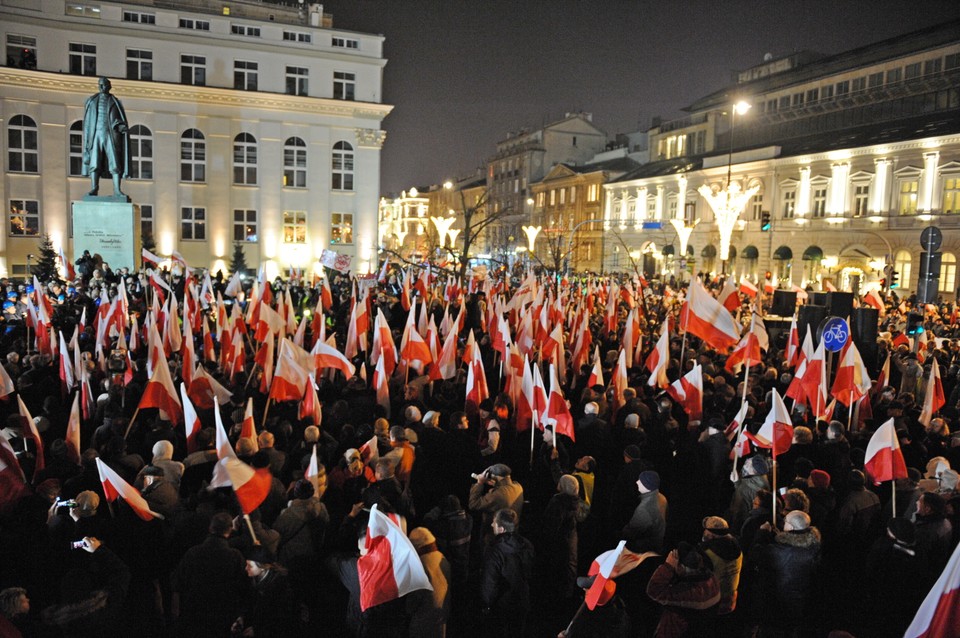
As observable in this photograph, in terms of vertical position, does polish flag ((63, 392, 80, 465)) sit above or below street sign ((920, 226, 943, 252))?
below

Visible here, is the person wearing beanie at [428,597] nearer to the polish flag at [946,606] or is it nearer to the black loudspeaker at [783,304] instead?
the polish flag at [946,606]

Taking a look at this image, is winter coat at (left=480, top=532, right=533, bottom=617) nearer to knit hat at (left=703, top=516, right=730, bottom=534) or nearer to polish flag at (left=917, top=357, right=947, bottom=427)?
knit hat at (left=703, top=516, right=730, bottom=534)

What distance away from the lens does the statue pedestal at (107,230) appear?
76.5 ft

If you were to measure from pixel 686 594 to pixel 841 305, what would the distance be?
1352cm

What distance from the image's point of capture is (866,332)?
53.6 feet

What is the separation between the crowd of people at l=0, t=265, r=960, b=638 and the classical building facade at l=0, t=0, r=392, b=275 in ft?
106

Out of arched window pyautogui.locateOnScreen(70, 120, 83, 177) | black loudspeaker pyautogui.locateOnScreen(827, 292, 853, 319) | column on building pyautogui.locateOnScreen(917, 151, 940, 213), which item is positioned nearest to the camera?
black loudspeaker pyautogui.locateOnScreen(827, 292, 853, 319)

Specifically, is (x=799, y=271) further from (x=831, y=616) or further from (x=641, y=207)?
(x=831, y=616)

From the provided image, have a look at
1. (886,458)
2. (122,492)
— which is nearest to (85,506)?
(122,492)

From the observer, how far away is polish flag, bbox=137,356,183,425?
875 centimetres

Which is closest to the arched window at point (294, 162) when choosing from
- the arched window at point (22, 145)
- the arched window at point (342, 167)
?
the arched window at point (342, 167)

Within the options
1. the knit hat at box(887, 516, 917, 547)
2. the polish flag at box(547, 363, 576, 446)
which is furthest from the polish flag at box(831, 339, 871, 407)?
the knit hat at box(887, 516, 917, 547)

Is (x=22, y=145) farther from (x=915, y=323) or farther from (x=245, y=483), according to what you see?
(x=915, y=323)

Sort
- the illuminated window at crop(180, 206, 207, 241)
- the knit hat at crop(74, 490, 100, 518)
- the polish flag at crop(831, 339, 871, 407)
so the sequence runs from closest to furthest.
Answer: the knit hat at crop(74, 490, 100, 518) < the polish flag at crop(831, 339, 871, 407) < the illuminated window at crop(180, 206, 207, 241)
